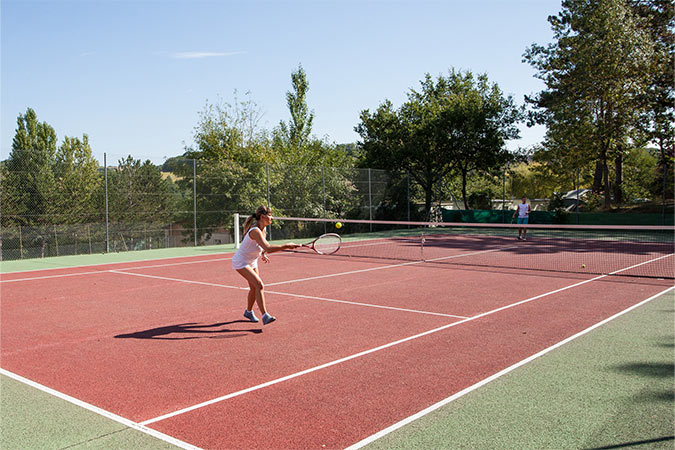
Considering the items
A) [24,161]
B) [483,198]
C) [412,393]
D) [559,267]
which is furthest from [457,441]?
[483,198]

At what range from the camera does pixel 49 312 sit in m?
8.95

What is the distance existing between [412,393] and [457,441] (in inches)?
42.6

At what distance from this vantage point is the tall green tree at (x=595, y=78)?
93.7 feet

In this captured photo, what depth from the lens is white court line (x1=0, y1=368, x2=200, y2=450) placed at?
413 centimetres

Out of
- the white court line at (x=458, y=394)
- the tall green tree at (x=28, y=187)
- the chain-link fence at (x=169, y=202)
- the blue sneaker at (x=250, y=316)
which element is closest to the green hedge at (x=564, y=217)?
the chain-link fence at (x=169, y=202)

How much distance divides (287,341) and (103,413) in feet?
8.77

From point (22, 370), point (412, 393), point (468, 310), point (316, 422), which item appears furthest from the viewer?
point (468, 310)

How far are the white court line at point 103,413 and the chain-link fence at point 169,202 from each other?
1156 cm

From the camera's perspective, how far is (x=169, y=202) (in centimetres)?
1959

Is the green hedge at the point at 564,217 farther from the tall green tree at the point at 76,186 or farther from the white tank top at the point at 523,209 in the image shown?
the tall green tree at the point at 76,186

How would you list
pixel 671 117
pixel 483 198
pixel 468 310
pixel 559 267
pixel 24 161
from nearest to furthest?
pixel 468 310, pixel 559 267, pixel 24 161, pixel 671 117, pixel 483 198

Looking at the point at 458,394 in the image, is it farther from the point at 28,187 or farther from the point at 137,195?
the point at 137,195

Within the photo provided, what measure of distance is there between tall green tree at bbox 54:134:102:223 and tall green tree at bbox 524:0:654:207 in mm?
24157

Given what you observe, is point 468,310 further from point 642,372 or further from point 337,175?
point 337,175
